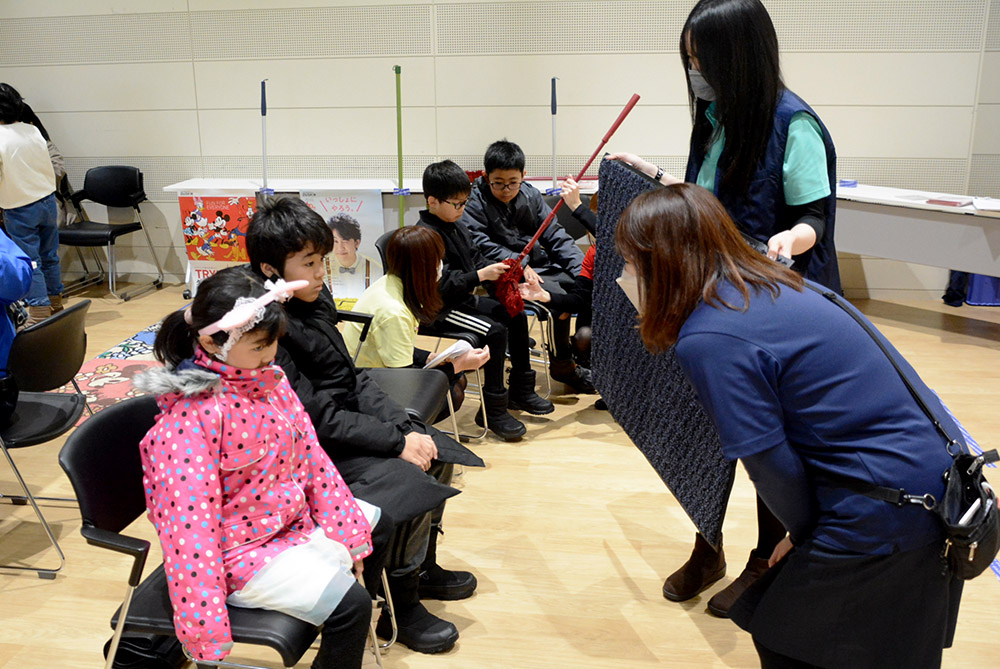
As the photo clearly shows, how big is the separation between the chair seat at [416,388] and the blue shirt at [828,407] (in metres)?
1.42

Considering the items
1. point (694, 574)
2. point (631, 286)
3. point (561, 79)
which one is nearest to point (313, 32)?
point (561, 79)

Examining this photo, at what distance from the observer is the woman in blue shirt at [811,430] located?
136cm

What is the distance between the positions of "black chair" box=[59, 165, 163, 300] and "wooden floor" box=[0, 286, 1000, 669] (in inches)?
100

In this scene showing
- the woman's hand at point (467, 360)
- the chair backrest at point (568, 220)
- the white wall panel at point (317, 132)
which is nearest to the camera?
the woman's hand at point (467, 360)

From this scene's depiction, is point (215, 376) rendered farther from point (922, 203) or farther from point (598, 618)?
point (922, 203)

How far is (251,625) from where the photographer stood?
1646mm

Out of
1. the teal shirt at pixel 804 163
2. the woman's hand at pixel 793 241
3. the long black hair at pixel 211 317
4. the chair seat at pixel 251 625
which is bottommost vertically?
the chair seat at pixel 251 625

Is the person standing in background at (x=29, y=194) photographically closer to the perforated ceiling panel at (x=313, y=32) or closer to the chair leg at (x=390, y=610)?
the perforated ceiling panel at (x=313, y=32)

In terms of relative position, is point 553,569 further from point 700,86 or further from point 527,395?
point 700,86

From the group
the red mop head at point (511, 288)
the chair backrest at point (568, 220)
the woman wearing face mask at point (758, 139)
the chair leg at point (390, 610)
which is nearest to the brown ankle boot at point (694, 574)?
the chair leg at point (390, 610)

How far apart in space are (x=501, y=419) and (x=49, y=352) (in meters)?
1.83

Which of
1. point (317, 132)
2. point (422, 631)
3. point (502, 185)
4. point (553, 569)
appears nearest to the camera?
point (422, 631)

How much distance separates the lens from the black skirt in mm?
1381

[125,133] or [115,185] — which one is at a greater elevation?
[125,133]
